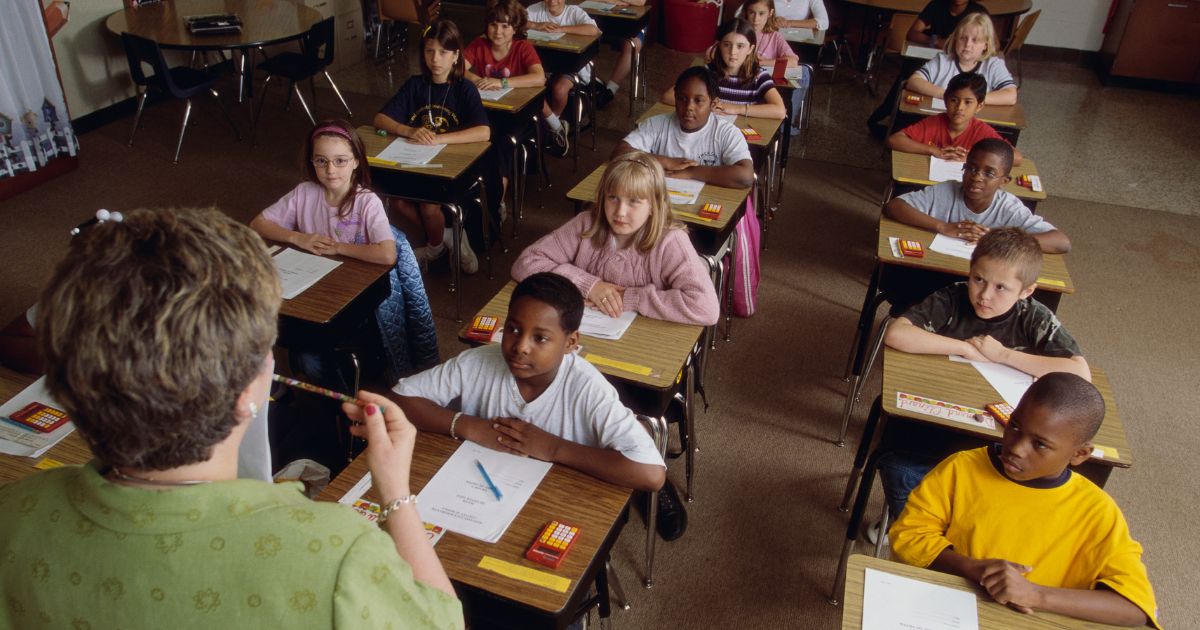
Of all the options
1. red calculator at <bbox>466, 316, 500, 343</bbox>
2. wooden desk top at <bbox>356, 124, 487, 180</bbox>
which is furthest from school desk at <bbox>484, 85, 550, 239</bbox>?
red calculator at <bbox>466, 316, 500, 343</bbox>

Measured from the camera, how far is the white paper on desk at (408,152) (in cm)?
382

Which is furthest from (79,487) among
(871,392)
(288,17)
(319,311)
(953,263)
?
(288,17)

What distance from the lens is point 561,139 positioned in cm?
559

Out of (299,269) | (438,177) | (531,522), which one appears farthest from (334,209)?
(531,522)

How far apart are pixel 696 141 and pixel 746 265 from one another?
0.63 m

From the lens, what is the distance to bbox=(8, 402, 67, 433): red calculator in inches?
83.4

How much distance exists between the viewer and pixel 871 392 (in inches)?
148

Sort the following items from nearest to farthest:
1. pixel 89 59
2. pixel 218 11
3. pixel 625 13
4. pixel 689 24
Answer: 1. pixel 89 59
2. pixel 218 11
3. pixel 625 13
4. pixel 689 24

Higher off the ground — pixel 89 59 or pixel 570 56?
pixel 570 56

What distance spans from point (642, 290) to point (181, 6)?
5.41m

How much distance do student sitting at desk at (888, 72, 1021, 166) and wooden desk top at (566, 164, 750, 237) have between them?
1.08 metres

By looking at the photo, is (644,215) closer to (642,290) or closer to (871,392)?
(642,290)

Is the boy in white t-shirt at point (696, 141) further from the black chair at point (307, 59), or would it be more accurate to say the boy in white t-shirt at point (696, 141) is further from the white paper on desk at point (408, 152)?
the black chair at point (307, 59)

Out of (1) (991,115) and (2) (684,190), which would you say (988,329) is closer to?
(2) (684,190)
